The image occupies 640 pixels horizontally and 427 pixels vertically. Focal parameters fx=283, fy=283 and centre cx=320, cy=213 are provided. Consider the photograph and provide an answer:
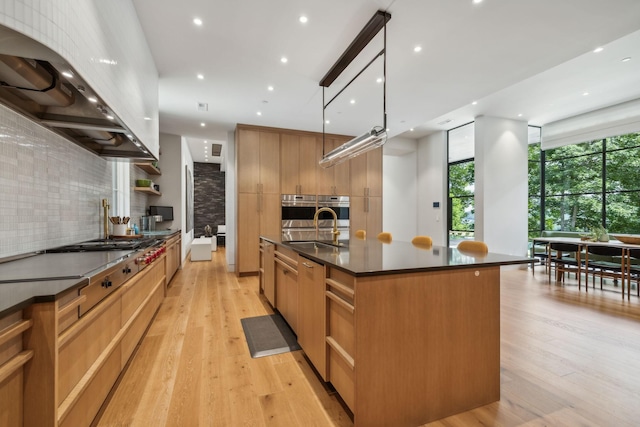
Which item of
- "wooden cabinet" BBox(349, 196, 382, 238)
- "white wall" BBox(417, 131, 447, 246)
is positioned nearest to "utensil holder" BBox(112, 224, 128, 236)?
"wooden cabinet" BBox(349, 196, 382, 238)

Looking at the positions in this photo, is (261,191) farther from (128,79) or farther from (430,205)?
(430,205)

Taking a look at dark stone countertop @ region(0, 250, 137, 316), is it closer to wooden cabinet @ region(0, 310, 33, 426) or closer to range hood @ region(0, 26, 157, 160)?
wooden cabinet @ region(0, 310, 33, 426)

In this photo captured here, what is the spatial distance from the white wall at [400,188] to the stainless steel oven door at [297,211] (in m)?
3.19

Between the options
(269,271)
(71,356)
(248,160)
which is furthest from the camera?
(248,160)

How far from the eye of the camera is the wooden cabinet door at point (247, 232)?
18.0 feet

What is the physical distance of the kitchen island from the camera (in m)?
1.45

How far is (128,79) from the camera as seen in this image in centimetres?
226

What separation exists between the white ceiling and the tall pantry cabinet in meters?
0.53

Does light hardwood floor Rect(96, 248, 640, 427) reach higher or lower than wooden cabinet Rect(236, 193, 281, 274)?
lower

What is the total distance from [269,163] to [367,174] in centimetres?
229

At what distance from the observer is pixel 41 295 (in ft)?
3.39

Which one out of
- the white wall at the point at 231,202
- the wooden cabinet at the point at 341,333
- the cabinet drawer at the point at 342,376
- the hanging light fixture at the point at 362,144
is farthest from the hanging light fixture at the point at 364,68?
the white wall at the point at 231,202

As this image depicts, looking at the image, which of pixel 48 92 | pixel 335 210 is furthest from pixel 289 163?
pixel 48 92

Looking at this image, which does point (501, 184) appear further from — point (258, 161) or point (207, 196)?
point (207, 196)
